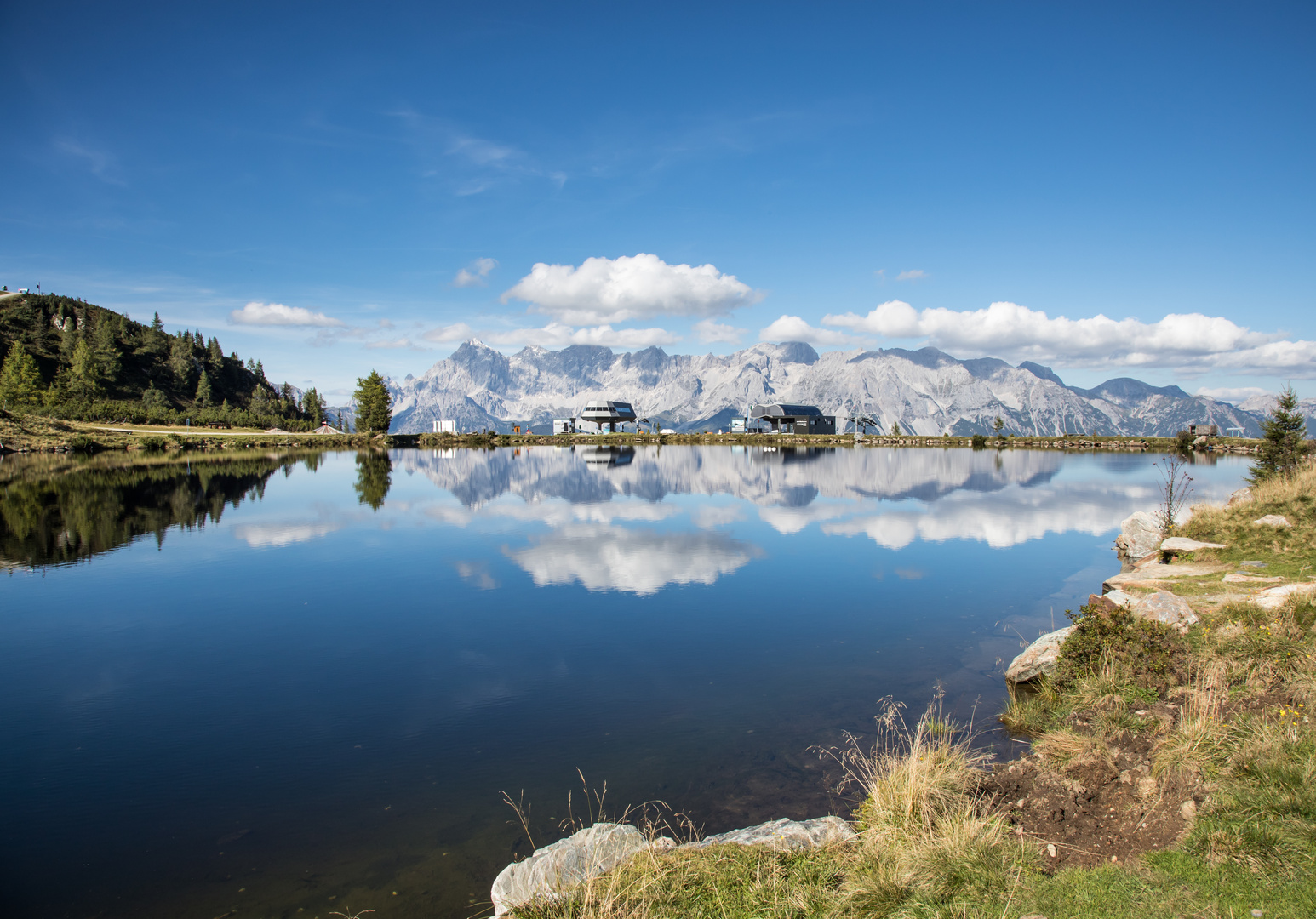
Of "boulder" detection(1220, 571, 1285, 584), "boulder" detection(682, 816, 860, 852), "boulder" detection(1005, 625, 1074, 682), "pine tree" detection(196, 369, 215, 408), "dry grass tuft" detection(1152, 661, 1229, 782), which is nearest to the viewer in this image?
"boulder" detection(682, 816, 860, 852)

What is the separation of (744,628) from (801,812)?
25.4ft

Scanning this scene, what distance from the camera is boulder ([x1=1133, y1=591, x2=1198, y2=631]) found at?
1280 cm

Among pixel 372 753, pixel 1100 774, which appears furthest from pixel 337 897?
pixel 1100 774

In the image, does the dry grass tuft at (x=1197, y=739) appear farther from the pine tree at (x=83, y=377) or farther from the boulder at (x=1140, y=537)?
the pine tree at (x=83, y=377)

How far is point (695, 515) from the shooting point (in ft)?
118

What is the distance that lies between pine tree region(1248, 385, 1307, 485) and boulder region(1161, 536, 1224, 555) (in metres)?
16.2

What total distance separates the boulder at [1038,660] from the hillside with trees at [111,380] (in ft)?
450

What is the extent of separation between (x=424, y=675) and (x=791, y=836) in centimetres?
871

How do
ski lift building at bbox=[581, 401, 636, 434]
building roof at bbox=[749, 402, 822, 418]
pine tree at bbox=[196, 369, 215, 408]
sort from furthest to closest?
1. ski lift building at bbox=[581, 401, 636, 434]
2. building roof at bbox=[749, 402, 822, 418]
3. pine tree at bbox=[196, 369, 215, 408]

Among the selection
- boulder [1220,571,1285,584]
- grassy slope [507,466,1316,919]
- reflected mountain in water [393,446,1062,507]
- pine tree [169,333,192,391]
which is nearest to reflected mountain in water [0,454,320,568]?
reflected mountain in water [393,446,1062,507]

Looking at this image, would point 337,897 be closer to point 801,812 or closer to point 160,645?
point 801,812

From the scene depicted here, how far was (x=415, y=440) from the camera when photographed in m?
132

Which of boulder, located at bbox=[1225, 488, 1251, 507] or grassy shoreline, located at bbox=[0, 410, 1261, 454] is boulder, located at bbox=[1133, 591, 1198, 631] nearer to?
boulder, located at bbox=[1225, 488, 1251, 507]

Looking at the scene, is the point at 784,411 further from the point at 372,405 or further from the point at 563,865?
the point at 563,865
